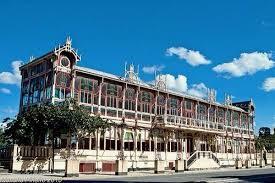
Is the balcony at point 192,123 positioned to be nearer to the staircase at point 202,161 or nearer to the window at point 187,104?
the window at point 187,104

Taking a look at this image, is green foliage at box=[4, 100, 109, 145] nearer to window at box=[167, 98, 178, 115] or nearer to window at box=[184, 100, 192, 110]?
window at box=[167, 98, 178, 115]

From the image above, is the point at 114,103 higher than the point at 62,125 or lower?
higher

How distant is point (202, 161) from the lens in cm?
5697

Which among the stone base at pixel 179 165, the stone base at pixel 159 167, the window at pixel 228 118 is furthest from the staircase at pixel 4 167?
the window at pixel 228 118

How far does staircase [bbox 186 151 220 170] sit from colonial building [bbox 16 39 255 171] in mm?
138

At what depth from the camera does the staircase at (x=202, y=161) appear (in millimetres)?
54603

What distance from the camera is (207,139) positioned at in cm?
6438

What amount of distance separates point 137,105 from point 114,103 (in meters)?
4.12

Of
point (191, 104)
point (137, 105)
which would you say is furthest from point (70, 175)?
point (191, 104)

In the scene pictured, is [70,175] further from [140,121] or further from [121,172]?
[140,121]

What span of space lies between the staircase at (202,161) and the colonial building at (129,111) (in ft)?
0.45

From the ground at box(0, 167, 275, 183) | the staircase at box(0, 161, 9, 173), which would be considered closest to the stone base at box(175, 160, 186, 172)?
the ground at box(0, 167, 275, 183)

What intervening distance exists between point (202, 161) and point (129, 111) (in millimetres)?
14011

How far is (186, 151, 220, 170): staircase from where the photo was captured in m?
54.6
